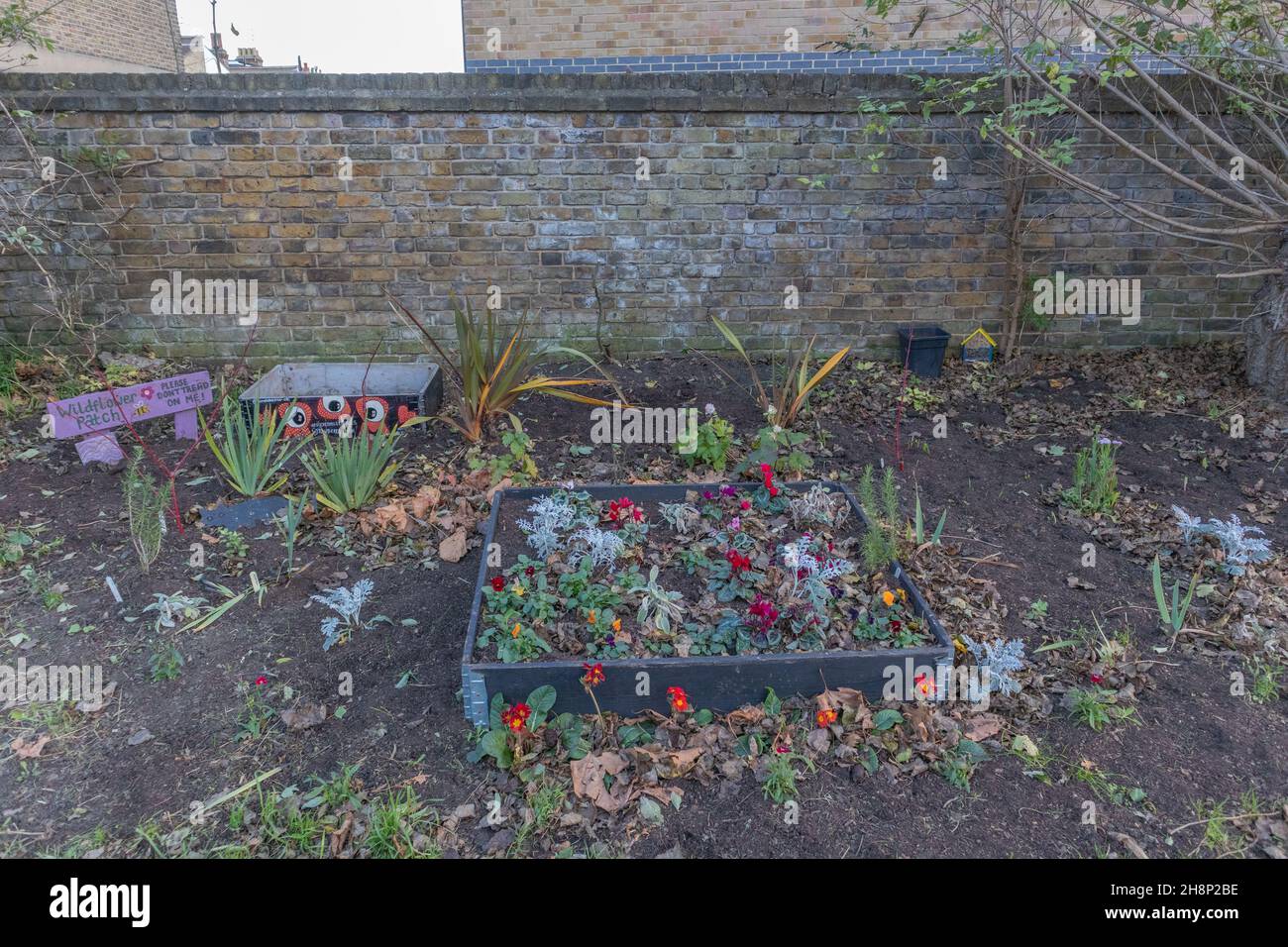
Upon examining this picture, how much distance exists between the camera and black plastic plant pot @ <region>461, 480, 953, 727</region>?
2.42 metres

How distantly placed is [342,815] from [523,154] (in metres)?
4.38

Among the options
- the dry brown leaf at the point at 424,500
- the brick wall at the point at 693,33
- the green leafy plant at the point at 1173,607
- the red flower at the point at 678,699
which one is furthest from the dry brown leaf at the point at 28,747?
the brick wall at the point at 693,33

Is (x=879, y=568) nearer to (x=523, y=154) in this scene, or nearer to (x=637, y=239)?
(x=637, y=239)

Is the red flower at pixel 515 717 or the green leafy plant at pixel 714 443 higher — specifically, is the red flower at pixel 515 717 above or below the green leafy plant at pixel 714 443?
below

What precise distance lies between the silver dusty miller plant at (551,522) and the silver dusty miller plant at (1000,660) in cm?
152

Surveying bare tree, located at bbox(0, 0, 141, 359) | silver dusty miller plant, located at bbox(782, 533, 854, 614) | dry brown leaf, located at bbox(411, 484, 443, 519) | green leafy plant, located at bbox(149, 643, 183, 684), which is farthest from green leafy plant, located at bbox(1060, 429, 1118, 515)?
bare tree, located at bbox(0, 0, 141, 359)

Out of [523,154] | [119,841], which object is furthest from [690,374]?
[119,841]

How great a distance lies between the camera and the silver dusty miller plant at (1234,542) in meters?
3.09

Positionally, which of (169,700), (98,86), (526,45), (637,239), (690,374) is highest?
(526,45)

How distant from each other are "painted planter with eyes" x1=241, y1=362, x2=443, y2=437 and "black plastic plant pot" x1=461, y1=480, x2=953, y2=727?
1.76 meters

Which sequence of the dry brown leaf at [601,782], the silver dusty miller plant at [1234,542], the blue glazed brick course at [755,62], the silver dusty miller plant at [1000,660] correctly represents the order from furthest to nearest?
the blue glazed brick course at [755,62], the silver dusty miller plant at [1234,542], the silver dusty miller plant at [1000,660], the dry brown leaf at [601,782]

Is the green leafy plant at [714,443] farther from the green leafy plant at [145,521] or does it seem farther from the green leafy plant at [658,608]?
the green leafy plant at [145,521]

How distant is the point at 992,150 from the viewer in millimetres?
5320

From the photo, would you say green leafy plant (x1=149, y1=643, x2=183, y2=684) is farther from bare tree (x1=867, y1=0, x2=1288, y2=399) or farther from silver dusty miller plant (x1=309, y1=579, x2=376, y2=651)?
bare tree (x1=867, y1=0, x2=1288, y2=399)
